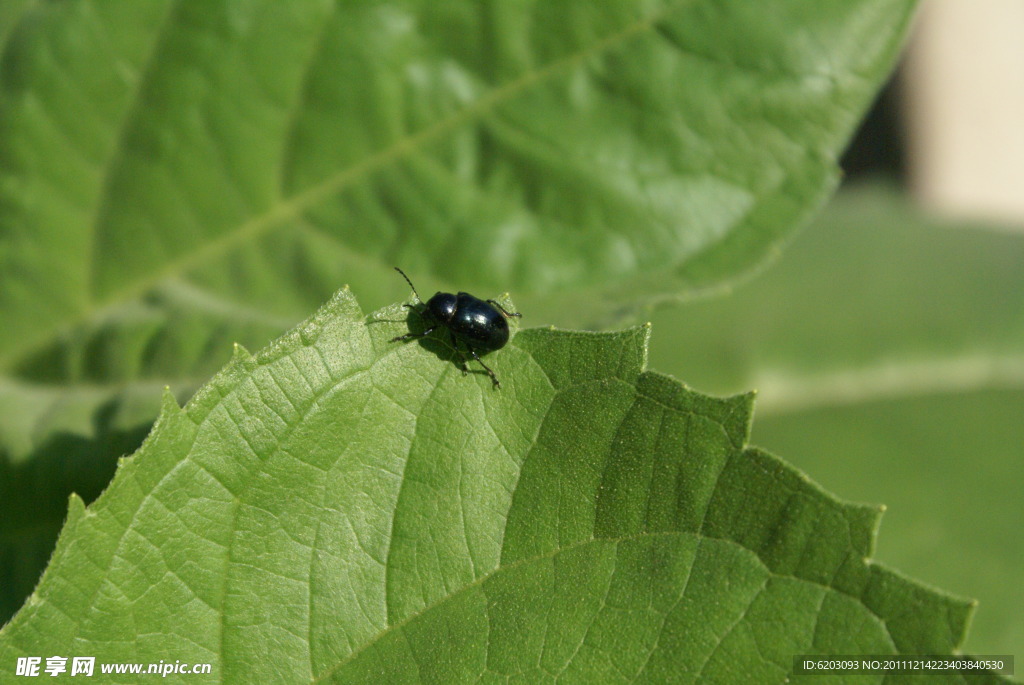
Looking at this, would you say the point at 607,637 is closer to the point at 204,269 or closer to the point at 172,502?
the point at 172,502

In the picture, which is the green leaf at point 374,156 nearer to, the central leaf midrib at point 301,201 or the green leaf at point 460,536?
the central leaf midrib at point 301,201

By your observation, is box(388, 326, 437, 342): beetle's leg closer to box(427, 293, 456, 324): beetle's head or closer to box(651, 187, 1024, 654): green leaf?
box(427, 293, 456, 324): beetle's head

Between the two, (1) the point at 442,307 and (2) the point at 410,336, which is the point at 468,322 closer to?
(1) the point at 442,307

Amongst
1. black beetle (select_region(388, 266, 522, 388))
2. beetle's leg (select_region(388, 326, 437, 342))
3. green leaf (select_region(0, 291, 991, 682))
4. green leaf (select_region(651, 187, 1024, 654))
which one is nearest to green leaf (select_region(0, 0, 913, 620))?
black beetle (select_region(388, 266, 522, 388))

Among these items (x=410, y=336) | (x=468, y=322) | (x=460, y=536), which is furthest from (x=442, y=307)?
(x=460, y=536)

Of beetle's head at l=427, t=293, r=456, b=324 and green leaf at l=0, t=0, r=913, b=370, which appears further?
green leaf at l=0, t=0, r=913, b=370

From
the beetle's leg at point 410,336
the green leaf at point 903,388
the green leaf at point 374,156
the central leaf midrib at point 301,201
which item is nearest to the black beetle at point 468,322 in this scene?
the beetle's leg at point 410,336
